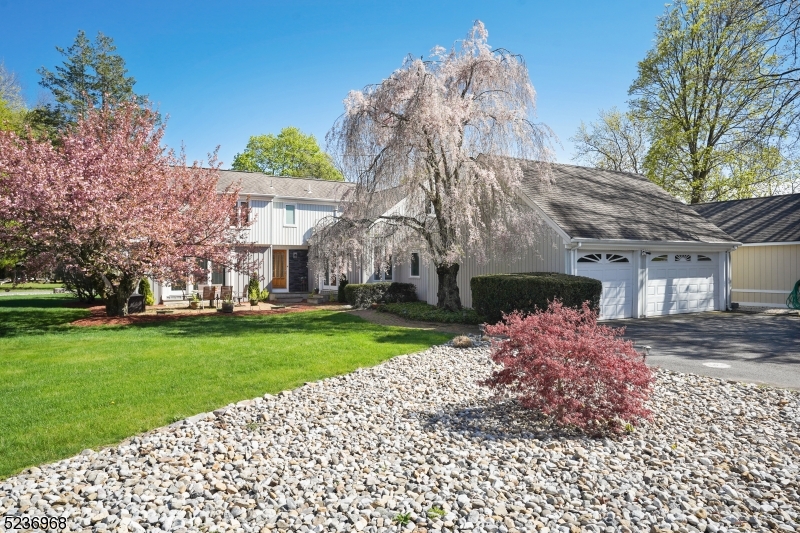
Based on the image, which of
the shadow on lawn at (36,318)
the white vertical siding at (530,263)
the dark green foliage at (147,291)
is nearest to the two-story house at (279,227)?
the dark green foliage at (147,291)

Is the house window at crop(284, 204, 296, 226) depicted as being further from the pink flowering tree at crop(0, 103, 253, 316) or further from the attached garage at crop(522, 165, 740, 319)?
the attached garage at crop(522, 165, 740, 319)

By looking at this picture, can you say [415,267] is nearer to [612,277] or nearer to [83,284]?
[612,277]

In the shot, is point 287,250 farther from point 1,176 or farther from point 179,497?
point 179,497

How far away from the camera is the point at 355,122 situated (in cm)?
1325

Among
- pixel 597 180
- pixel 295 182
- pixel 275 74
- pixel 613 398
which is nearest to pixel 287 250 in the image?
pixel 295 182

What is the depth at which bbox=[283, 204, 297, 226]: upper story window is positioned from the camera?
934 inches

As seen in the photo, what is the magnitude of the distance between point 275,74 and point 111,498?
14252mm

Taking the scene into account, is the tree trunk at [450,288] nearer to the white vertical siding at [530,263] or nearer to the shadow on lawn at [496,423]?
the white vertical siding at [530,263]

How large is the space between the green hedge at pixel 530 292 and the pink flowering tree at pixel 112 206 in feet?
26.1

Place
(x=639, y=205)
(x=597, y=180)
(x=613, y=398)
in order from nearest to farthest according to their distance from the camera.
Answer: (x=613, y=398) < (x=639, y=205) < (x=597, y=180)

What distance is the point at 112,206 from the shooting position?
12008 mm

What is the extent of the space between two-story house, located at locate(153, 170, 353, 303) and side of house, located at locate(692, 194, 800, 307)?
17.1m

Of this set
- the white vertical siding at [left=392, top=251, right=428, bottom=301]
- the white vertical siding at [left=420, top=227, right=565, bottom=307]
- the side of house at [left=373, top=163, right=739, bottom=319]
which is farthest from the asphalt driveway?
the white vertical siding at [left=392, top=251, right=428, bottom=301]

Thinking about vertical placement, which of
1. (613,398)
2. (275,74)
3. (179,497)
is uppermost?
(275,74)
